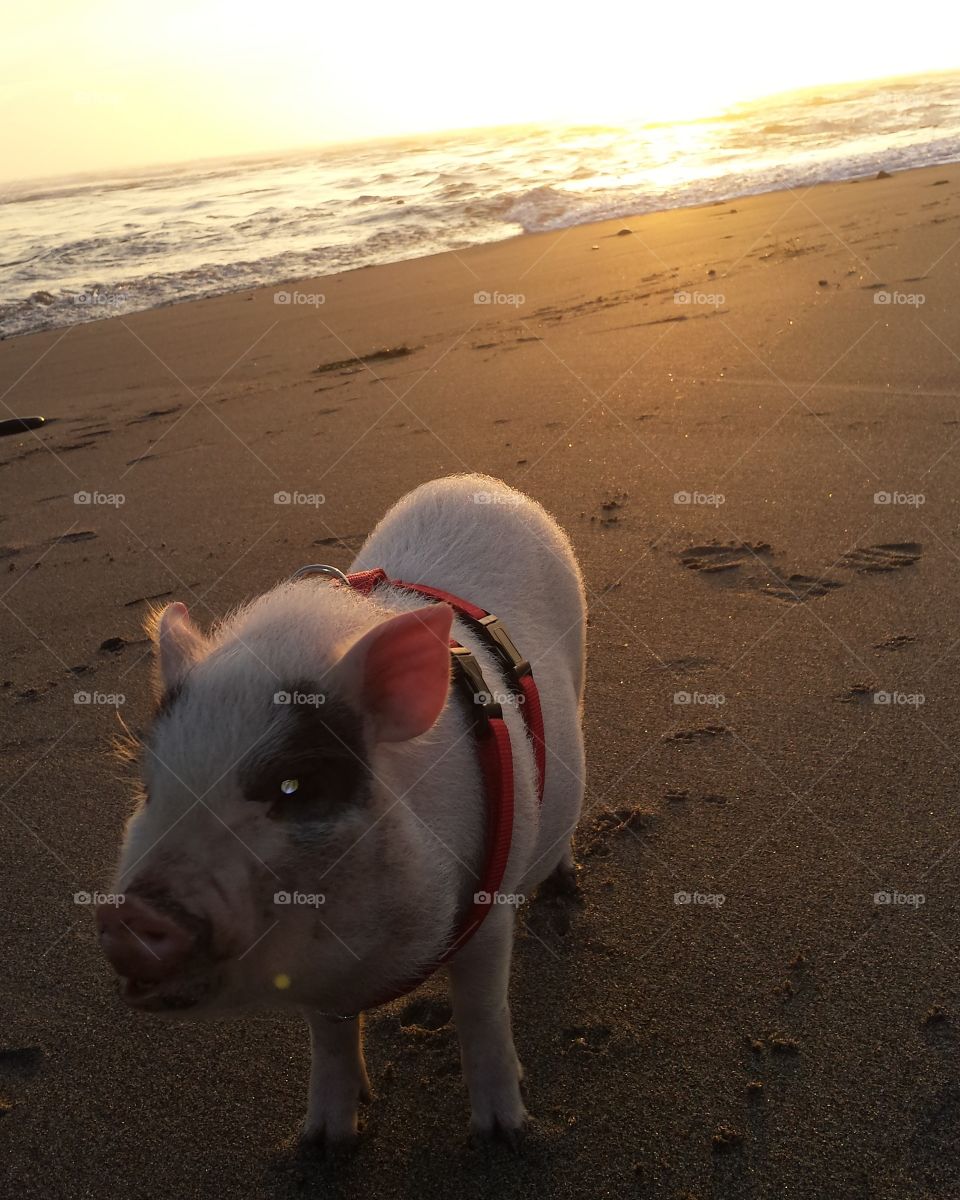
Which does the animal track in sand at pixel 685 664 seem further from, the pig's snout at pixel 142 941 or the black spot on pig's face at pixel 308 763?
the pig's snout at pixel 142 941

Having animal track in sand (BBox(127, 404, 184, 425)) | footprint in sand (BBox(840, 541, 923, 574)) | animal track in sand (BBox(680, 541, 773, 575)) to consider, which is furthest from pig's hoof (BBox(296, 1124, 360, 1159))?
animal track in sand (BBox(127, 404, 184, 425))

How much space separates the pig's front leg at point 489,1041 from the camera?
225 cm

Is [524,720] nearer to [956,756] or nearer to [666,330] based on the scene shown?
[956,756]

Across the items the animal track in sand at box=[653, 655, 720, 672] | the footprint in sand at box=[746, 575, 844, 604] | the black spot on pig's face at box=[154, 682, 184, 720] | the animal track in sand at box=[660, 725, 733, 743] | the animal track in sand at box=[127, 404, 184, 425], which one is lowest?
the animal track in sand at box=[660, 725, 733, 743]

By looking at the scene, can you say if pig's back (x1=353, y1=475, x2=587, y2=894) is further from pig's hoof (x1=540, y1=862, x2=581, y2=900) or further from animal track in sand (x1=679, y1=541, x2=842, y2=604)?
animal track in sand (x1=679, y1=541, x2=842, y2=604)

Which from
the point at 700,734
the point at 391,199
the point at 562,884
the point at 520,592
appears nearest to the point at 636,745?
the point at 700,734

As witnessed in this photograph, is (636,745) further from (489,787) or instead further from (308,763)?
(308,763)

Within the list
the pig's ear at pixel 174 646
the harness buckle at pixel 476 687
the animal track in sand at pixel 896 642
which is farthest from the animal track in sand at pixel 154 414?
the harness buckle at pixel 476 687

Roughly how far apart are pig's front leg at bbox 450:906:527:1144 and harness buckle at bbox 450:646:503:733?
0.43m

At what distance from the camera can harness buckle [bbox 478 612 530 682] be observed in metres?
2.42

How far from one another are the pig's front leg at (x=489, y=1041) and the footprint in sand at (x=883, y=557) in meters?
2.77

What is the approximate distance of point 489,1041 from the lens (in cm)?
227

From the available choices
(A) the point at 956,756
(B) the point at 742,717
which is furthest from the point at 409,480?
(A) the point at 956,756

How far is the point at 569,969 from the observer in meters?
2.70
